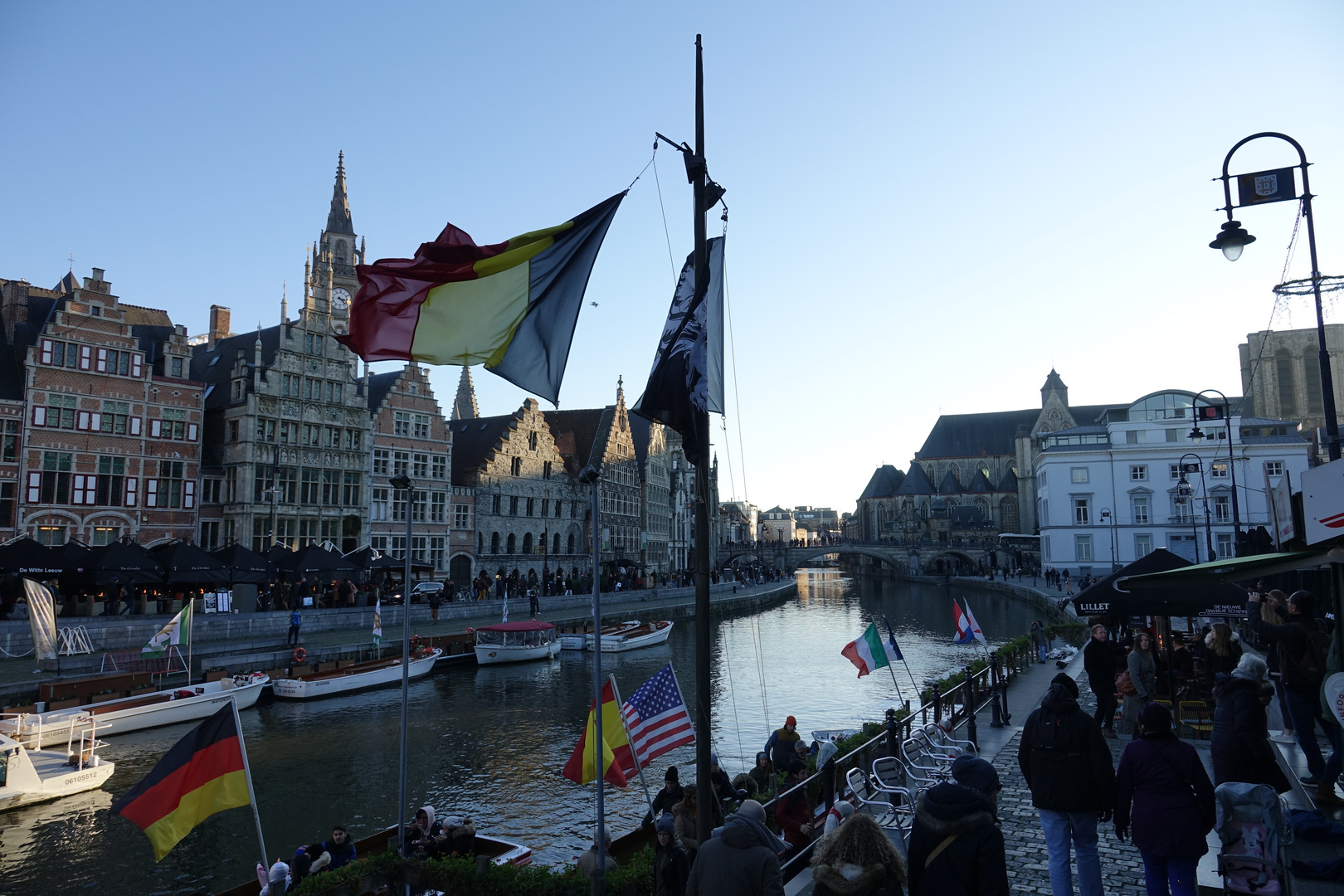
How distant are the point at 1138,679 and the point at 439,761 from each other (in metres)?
15.9

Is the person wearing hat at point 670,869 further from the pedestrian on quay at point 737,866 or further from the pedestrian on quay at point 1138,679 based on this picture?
the pedestrian on quay at point 1138,679

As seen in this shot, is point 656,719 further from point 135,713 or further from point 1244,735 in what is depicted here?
point 135,713

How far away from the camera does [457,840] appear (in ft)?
38.5

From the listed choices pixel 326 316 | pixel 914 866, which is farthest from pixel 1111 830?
pixel 326 316

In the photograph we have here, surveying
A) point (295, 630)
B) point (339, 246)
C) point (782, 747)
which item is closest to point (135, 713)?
point (295, 630)

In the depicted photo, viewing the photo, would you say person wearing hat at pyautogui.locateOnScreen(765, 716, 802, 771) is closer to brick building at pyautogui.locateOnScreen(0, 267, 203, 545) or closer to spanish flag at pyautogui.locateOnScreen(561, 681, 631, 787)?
spanish flag at pyautogui.locateOnScreen(561, 681, 631, 787)

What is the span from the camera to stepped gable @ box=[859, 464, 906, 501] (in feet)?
449

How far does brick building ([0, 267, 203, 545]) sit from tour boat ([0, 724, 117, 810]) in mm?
22973

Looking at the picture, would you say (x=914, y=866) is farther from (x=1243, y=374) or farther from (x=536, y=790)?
(x=1243, y=374)

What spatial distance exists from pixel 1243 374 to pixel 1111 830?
10017 centimetres

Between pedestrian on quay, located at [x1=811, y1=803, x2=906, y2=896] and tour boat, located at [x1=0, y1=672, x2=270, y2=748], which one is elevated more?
pedestrian on quay, located at [x1=811, y1=803, x2=906, y2=896]

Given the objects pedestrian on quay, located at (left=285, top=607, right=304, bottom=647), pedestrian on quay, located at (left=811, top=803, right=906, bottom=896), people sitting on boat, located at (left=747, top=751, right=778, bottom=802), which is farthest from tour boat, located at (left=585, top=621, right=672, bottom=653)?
pedestrian on quay, located at (left=811, top=803, right=906, bottom=896)

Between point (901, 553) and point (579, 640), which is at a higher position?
point (901, 553)

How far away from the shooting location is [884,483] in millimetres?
137875
